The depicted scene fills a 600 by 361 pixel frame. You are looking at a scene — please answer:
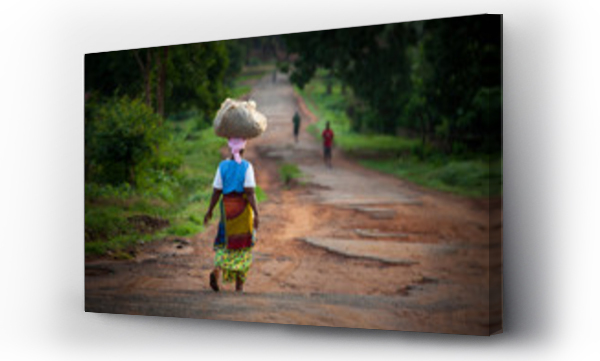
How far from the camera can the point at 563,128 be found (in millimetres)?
6848

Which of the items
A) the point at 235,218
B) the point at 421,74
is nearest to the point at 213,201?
the point at 235,218

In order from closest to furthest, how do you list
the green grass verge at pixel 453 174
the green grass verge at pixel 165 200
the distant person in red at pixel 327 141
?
the green grass verge at pixel 453 174, the distant person in red at pixel 327 141, the green grass verge at pixel 165 200

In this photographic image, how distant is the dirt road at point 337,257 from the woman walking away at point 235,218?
87mm

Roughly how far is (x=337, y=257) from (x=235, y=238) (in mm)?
1106

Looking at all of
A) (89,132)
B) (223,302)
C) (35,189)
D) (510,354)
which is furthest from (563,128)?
(35,189)

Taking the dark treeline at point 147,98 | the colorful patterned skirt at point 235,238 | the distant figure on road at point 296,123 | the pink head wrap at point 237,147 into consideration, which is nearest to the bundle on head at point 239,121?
the pink head wrap at point 237,147

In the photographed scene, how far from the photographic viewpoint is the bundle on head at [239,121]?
8.18m

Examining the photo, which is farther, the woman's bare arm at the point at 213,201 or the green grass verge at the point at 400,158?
the woman's bare arm at the point at 213,201

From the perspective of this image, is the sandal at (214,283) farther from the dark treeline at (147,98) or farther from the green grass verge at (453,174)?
the green grass verge at (453,174)

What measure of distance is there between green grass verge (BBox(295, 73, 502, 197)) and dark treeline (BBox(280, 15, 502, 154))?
0.09 metres

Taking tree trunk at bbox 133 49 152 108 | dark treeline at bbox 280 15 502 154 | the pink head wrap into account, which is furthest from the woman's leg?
tree trunk at bbox 133 49 152 108

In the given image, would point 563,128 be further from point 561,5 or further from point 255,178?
point 255,178

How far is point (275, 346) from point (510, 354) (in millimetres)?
2233

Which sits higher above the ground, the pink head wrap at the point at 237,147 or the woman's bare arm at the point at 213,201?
the pink head wrap at the point at 237,147
